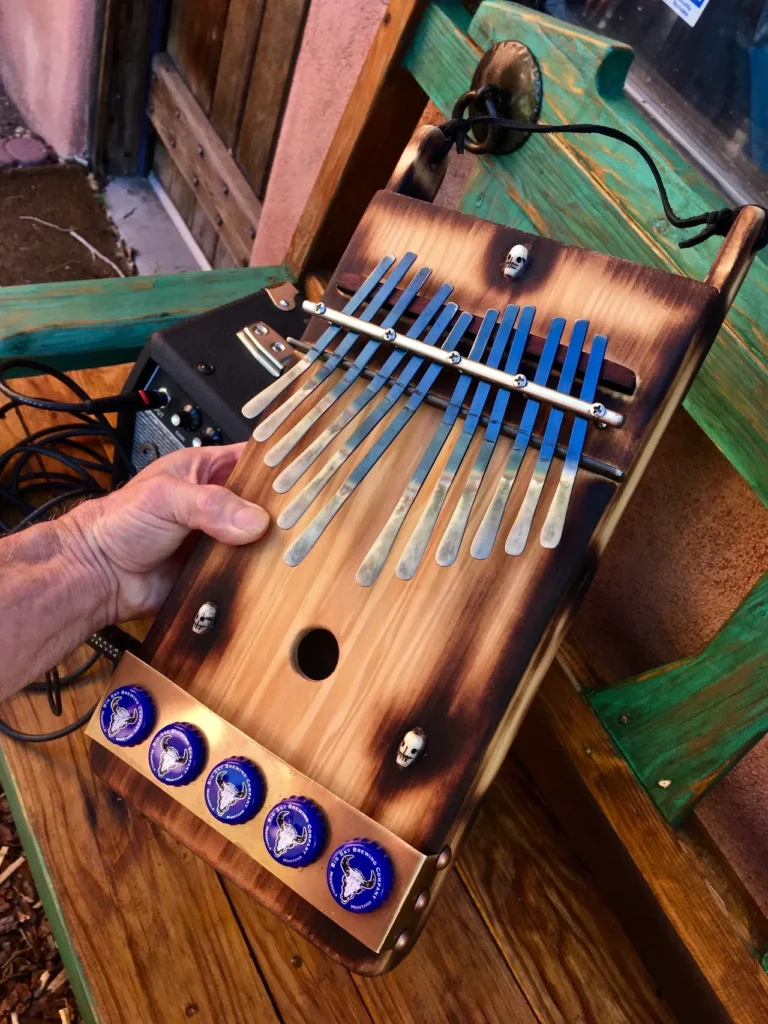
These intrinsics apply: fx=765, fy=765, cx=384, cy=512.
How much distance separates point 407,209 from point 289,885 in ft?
1.85

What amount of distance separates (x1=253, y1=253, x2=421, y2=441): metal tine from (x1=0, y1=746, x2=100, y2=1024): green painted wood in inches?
17.9

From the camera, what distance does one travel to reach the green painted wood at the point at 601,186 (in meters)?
0.67

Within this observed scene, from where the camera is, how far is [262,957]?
0.71 meters

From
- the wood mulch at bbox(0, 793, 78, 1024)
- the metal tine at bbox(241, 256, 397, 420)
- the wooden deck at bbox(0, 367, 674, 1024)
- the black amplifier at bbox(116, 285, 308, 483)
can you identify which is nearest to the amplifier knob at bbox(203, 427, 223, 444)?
the black amplifier at bbox(116, 285, 308, 483)

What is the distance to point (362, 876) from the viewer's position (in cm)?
52

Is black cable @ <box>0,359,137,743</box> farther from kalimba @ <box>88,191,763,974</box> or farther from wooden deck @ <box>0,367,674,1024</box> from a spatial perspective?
kalimba @ <box>88,191,763,974</box>

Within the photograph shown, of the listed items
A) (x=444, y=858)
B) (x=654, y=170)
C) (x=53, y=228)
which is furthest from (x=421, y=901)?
(x=53, y=228)

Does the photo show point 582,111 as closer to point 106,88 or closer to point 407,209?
point 407,209

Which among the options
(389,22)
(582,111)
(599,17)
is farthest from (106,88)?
(582,111)

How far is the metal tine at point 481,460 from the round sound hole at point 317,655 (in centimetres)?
12

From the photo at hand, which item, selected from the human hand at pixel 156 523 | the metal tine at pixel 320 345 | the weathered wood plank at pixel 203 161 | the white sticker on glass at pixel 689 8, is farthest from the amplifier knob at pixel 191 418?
the weathered wood plank at pixel 203 161

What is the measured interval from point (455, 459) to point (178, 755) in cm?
31

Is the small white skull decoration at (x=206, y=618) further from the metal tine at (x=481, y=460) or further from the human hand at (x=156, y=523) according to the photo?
the metal tine at (x=481, y=460)

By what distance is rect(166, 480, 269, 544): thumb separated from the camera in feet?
2.00
